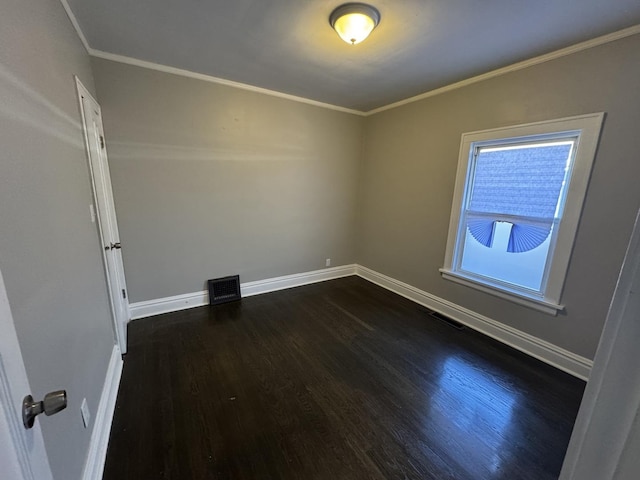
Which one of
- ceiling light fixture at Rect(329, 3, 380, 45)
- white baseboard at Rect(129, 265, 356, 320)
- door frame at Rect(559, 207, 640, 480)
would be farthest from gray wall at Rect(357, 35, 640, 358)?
door frame at Rect(559, 207, 640, 480)

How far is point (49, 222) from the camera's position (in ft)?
3.71

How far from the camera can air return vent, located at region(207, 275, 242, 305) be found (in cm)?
323

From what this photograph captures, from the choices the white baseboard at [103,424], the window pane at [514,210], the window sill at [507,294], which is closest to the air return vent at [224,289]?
the white baseboard at [103,424]

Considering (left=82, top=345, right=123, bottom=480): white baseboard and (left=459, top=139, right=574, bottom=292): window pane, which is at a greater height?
(left=459, top=139, right=574, bottom=292): window pane

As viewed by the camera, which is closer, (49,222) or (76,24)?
(49,222)

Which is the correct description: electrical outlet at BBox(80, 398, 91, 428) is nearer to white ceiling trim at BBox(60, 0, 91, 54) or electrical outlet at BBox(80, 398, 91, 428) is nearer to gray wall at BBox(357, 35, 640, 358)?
white ceiling trim at BBox(60, 0, 91, 54)

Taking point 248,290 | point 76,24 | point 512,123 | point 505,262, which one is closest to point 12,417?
point 76,24

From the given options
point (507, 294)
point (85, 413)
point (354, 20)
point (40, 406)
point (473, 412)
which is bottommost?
point (473, 412)

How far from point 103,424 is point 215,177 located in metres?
2.33

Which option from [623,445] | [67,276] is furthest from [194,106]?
[623,445]

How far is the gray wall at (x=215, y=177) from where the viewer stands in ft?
8.57

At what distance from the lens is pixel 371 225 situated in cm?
411

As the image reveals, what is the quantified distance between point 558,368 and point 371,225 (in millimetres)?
2561

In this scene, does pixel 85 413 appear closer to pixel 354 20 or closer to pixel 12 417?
pixel 12 417
